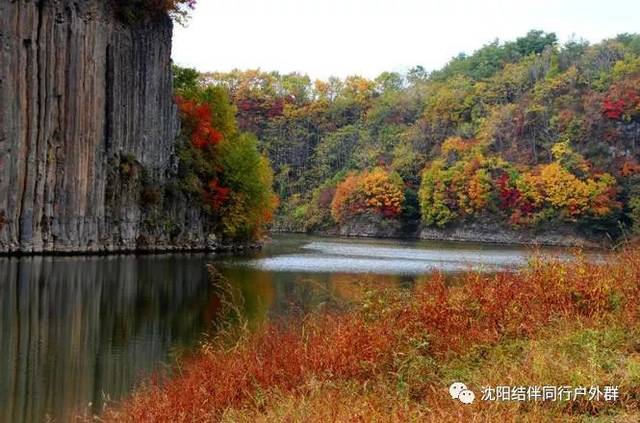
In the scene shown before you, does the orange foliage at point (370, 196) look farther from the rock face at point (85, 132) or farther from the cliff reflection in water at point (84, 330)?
the cliff reflection in water at point (84, 330)

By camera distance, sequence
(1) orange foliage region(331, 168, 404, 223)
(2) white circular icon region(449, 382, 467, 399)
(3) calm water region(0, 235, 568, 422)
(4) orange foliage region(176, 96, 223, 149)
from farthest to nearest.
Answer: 1. (1) orange foliage region(331, 168, 404, 223)
2. (4) orange foliage region(176, 96, 223, 149)
3. (3) calm water region(0, 235, 568, 422)
4. (2) white circular icon region(449, 382, 467, 399)

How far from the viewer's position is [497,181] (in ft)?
337

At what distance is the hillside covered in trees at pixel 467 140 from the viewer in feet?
320

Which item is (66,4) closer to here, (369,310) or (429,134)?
(369,310)

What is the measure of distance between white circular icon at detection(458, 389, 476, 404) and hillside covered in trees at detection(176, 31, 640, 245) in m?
66.3

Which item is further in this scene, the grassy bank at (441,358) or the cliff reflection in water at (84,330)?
the cliff reflection in water at (84,330)

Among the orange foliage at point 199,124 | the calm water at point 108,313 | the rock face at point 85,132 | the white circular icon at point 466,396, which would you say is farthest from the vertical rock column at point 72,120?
the white circular icon at point 466,396

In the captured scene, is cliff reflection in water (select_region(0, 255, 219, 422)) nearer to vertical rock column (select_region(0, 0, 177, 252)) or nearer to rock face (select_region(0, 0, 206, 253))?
vertical rock column (select_region(0, 0, 177, 252))

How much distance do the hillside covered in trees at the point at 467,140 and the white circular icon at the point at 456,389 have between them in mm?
65974

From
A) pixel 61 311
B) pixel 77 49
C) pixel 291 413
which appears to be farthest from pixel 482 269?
pixel 77 49

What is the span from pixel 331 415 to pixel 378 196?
338ft

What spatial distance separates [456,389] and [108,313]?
51.1ft

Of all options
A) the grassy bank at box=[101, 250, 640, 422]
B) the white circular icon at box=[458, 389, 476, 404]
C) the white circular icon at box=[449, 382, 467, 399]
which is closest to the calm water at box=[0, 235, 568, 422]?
the grassy bank at box=[101, 250, 640, 422]

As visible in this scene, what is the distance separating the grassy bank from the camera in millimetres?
8406
